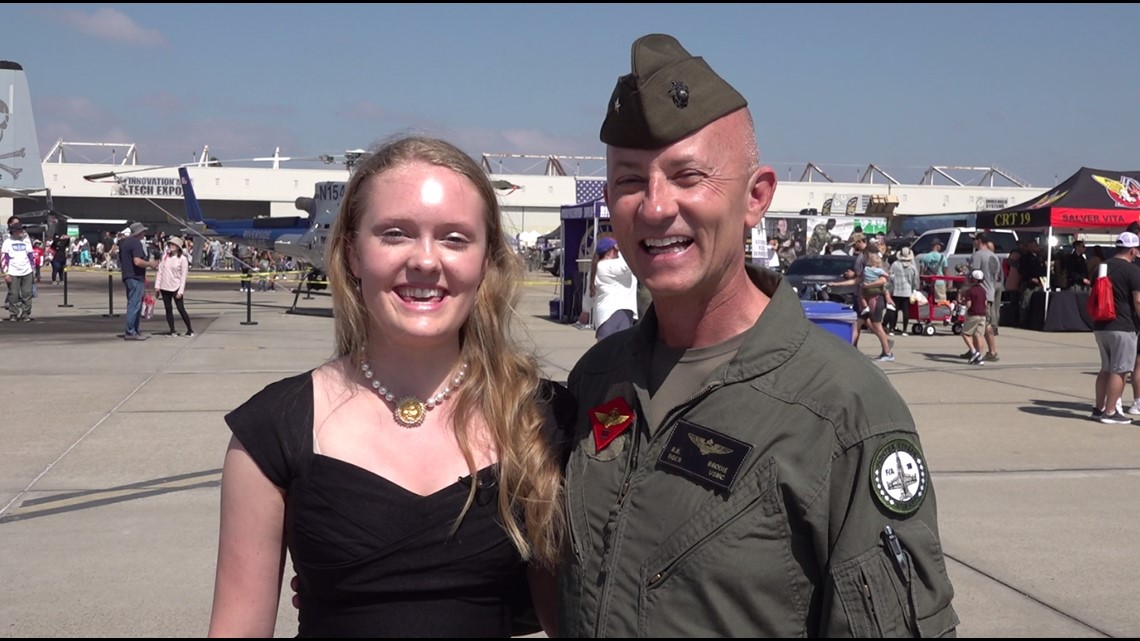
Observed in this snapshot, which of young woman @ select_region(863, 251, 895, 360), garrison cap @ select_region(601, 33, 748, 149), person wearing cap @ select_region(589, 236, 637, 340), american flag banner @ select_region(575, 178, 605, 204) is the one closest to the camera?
garrison cap @ select_region(601, 33, 748, 149)

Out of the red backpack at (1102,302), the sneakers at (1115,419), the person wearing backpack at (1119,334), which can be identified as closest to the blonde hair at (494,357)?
the red backpack at (1102,302)

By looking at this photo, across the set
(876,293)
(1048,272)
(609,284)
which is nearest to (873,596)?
(609,284)

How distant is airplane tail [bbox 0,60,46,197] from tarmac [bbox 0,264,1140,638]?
20.5 metres

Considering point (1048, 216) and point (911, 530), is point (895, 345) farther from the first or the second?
point (911, 530)

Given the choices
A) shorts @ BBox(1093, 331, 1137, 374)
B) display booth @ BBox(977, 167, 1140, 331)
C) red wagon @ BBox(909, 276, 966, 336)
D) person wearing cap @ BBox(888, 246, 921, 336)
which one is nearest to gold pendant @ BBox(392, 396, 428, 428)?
shorts @ BBox(1093, 331, 1137, 374)

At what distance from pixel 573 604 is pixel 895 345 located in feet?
49.8

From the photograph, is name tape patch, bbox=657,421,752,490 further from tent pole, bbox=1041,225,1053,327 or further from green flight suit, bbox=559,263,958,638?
tent pole, bbox=1041,225,1053,327

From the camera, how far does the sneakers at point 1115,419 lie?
9.20 metres

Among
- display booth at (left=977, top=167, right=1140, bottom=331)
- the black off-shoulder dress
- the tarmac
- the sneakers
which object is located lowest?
the tarmac

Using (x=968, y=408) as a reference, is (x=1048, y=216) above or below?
above

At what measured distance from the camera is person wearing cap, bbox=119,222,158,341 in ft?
50.4

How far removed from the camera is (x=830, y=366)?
1.76m

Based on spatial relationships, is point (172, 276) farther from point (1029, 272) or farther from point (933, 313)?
point (1029, 272)

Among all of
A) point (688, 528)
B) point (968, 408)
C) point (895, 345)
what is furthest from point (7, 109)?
point (688, 528)
